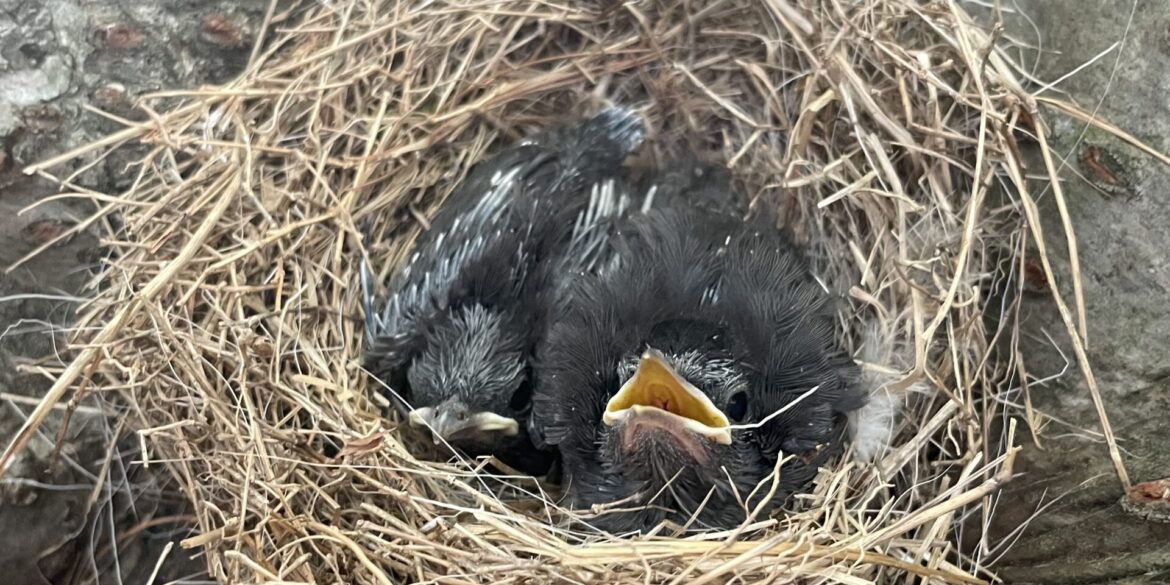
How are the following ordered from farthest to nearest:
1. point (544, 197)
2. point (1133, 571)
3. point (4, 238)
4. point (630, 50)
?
point (630, 50) → point (544, 197) → point (4, 238) → point (1133, 571)

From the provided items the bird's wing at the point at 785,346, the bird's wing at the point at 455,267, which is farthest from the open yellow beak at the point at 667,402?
the bird's wing at the point at 455,267

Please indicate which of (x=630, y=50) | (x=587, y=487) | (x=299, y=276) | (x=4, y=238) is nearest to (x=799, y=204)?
(x=630, y=50)

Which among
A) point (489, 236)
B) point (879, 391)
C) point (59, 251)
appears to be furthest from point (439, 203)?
point (879, 391)

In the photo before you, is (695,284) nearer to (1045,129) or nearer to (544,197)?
(544,197)

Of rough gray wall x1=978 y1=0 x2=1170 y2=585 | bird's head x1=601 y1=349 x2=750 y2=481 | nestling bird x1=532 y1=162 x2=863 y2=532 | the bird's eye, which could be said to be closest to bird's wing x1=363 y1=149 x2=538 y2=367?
nestling bird x1=532 y1=162 x2=863 y2=532

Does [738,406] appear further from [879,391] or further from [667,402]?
[879,391]

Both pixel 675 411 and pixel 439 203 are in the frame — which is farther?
pixel 439 203
